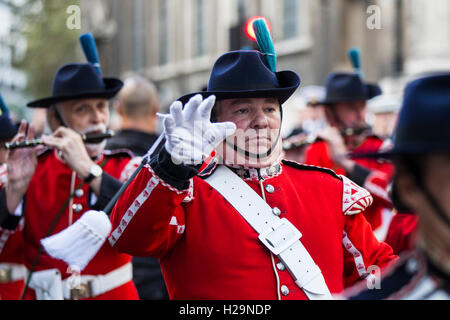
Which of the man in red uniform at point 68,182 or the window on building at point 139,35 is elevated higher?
the window on building at point 139,35

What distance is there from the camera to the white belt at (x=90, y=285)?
356 centimetres

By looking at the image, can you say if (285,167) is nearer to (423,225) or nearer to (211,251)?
(211,251)

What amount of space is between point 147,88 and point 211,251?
3.29 metres

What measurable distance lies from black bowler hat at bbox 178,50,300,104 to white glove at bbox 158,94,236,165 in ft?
1.24

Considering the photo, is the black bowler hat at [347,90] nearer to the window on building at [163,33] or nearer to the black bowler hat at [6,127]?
the black bowler hat at [6,127]

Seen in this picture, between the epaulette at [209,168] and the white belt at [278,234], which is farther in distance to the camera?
the epaulette at [209,168]

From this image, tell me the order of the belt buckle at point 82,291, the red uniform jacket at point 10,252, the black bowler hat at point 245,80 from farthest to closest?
the red uniform jacket at point 10,252 → the belt buckle at point 82,291 → the black bowler hat at point 245,80

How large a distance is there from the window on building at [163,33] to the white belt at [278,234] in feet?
73.1

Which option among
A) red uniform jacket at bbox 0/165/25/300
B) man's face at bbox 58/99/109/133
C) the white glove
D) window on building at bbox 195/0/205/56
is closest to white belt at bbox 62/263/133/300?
red uniform jacket at bbox 0/165/25/300

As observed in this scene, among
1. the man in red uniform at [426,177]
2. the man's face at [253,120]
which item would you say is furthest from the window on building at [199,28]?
the man in red uniform at [426,177]

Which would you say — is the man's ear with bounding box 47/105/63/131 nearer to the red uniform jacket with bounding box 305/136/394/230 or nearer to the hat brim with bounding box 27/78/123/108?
the hat brim with bounding box 27/78/123/108

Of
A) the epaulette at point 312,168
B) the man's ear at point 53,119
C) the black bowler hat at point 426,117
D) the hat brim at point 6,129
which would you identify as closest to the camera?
the black bowler hat at point 426,117
